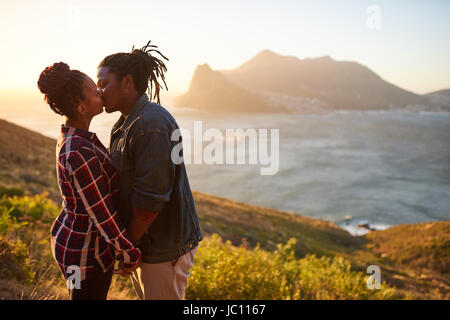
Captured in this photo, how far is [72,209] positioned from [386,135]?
703 feet

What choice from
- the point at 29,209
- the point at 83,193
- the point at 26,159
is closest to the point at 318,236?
the point at 26,159

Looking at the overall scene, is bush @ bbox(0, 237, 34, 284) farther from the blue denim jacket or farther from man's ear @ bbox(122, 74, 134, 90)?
man's ear @ bbox(122, 74, 134, 90)

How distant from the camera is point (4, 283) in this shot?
136 inches

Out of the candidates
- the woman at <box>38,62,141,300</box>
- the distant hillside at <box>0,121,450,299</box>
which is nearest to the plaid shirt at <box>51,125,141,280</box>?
the woman at <box>38,62,141,300</box>

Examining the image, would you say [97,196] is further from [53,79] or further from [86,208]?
[53,79]

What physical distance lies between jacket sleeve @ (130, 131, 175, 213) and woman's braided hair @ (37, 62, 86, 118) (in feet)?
1.65

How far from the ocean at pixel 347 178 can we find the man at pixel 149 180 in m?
46.1

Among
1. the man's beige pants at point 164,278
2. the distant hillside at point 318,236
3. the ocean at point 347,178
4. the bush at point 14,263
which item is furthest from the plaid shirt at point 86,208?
the ocean at point 347,178

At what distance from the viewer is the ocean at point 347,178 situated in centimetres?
7488

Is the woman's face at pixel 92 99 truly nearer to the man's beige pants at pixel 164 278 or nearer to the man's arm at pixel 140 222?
the man's arm at pixel 140 222

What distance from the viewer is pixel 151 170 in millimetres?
1833

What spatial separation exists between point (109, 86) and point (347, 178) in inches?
4764
